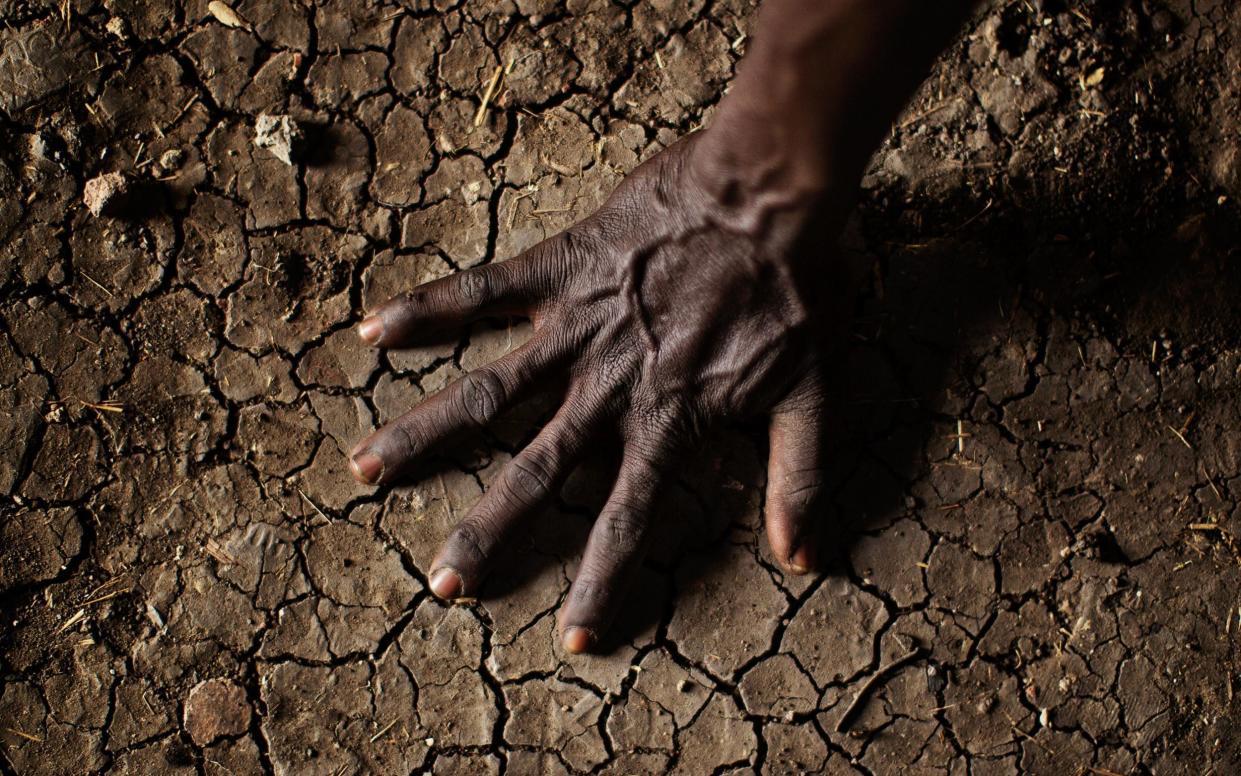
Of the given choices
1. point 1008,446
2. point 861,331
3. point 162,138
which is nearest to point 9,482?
point 162,138

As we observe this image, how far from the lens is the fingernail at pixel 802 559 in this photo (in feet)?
6.72

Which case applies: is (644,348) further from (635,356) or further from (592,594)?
(592,594)

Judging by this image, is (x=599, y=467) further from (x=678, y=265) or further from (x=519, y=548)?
(x=678, y=265)

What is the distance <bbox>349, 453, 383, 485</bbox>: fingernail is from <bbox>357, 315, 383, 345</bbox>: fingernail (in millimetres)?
267

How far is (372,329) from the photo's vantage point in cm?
207

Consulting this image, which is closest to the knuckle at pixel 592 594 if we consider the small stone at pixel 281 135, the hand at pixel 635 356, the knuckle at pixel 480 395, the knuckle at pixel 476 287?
the hand at pixel 635 356

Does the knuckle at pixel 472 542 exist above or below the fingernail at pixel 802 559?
above

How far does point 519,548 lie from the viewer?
83.2 inches

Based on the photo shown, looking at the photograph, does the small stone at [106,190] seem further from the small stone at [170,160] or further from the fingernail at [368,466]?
the fingernail at [368,466]

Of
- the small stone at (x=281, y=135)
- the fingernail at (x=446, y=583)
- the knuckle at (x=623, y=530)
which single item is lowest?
the knuckle at (x=623, y=530)

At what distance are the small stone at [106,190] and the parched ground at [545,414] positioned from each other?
1.8 inches

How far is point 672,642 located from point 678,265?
0.87 meters

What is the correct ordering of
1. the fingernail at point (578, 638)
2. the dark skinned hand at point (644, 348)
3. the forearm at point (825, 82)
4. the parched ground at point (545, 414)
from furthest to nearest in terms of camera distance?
1. the parched ground at point (545, 414)
2. the fingernail at point (578, 638)
3. the dark skinned hand at point (644, 348)
4. the forearm at point (825, 82)

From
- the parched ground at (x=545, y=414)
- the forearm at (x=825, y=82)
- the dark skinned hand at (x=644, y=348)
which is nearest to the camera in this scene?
the forearm at (x=825, y=82)
